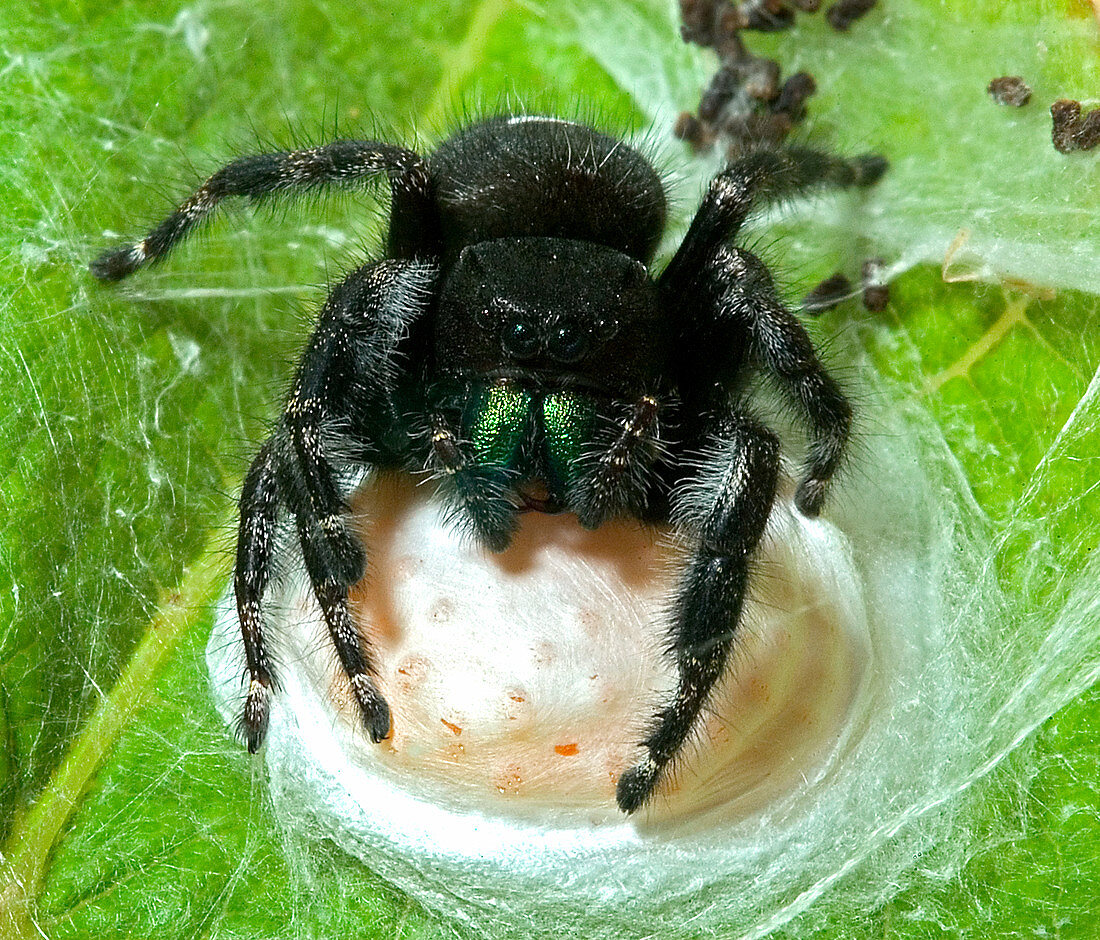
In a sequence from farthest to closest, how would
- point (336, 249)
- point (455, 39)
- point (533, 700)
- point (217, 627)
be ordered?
point (455, 39) → point (336, 249) → point (217, 627) → point (533, 700)

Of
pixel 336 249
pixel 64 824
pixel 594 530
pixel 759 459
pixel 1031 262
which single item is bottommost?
pixel 64 824

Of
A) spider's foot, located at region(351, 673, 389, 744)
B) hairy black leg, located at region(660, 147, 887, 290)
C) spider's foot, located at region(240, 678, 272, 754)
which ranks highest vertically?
hairy black leg, located at region(660, 147, 887, 290)

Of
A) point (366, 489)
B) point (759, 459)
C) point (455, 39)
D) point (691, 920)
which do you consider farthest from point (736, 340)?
point (455, 39)

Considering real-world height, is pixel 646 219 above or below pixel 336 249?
above

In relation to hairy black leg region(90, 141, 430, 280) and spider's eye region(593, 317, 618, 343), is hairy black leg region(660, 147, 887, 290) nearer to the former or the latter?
spider's eye region(593, 317, 618, 343)

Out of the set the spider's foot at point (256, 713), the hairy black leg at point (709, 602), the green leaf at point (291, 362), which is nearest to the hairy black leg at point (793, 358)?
the hairy black leg at point (709, 602)

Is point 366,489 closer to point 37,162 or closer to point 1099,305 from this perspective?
point 37,162

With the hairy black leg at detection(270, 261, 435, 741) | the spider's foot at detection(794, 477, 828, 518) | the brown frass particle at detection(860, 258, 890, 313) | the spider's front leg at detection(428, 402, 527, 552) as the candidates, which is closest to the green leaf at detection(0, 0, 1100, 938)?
the brown frass particle at detection(860, 258, 890, 313)

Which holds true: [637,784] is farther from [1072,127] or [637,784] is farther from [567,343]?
[1072,127]
